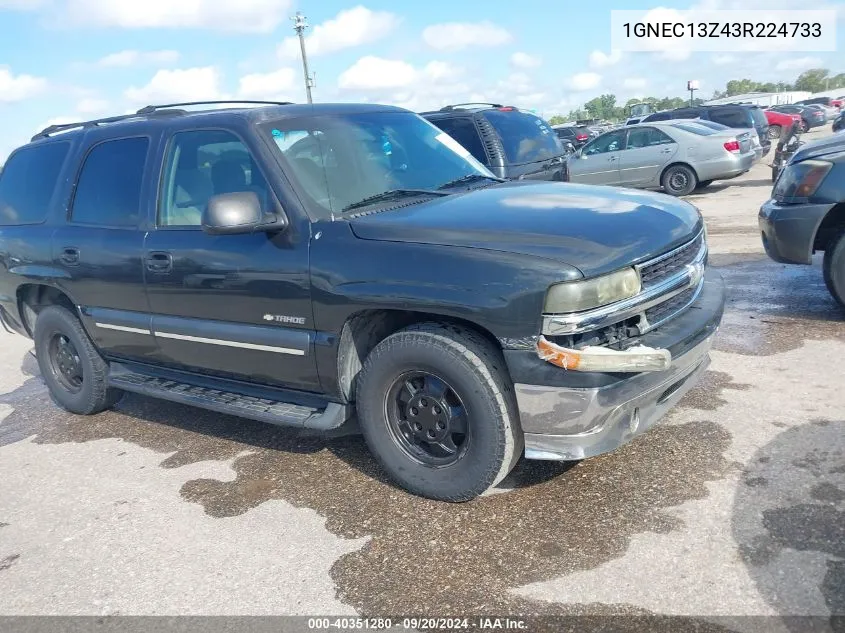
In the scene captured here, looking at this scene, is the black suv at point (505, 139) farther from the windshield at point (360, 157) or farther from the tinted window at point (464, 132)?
the windshield at point (360, 157)

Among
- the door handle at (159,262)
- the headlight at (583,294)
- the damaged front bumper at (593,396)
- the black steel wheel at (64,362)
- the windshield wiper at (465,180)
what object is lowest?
the black steel wheel at (64,362)

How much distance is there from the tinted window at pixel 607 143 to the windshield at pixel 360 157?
11301mm

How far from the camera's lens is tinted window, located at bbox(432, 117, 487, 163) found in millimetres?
8812

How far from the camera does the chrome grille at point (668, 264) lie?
3.17m

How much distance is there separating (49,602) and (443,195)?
267 centimetres

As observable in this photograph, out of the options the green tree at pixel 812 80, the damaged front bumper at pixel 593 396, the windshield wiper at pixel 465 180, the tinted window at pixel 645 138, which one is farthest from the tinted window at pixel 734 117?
the green tree at pixel 812 80

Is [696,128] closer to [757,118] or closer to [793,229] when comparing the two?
[757,118]

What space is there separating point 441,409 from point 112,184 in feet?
9.05

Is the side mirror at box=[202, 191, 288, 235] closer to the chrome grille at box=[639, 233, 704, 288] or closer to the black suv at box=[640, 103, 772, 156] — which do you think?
the chrome grille at box=[639, 233, 704, 288]

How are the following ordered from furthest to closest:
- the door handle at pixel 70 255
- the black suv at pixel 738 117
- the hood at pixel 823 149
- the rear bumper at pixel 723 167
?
the black suv at pixel 738 117 < the rear bumper at pixel 723 167 < the hood at pixel 823 149 < the door handle at pixel 70 255

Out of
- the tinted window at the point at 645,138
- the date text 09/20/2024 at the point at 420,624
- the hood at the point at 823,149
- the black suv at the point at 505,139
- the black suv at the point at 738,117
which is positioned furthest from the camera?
the black suv at the point at 738,117

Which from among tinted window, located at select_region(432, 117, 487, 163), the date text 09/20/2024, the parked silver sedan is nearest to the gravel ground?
the date text 09/20/2024

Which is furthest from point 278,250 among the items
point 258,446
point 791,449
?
point 791,449

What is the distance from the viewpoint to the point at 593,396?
114 inches
